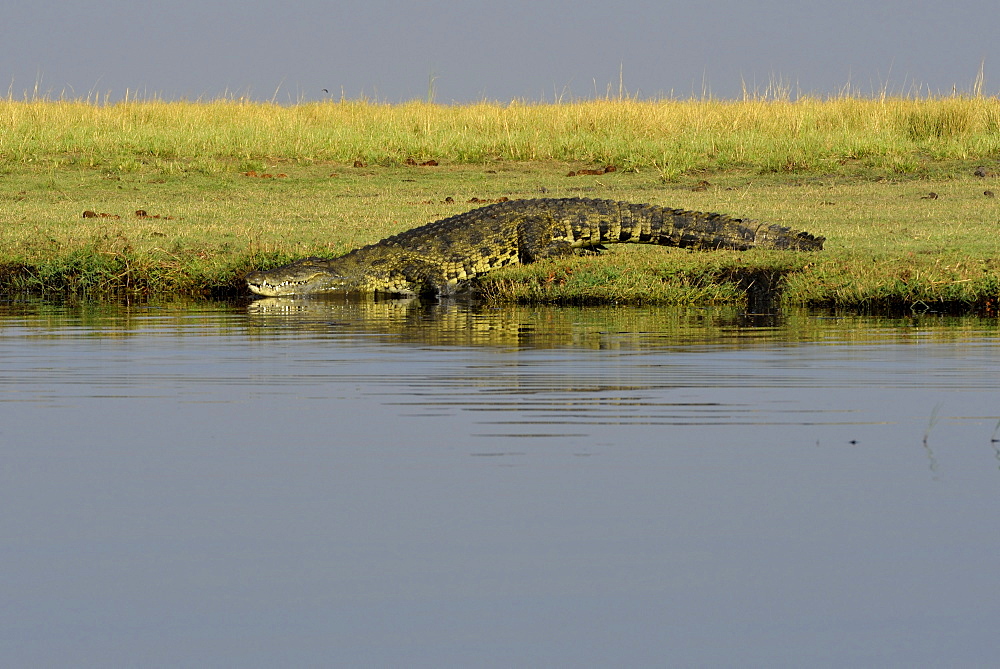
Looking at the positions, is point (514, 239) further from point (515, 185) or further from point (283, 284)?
point (515, 185)

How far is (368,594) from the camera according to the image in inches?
145

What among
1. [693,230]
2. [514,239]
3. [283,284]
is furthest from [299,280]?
[693,230]

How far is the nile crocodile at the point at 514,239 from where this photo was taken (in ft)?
46.3

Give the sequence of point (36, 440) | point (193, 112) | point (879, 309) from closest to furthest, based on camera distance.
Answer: point (36, 440), point (879, 309), point (193, 112)

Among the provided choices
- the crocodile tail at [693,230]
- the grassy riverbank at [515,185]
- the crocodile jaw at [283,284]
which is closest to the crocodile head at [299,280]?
the crocodile jaw at [283,284]

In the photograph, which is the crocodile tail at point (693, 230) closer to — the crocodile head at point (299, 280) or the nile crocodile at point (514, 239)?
the nile crocodile at point (514, 239)

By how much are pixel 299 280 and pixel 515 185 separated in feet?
36.2

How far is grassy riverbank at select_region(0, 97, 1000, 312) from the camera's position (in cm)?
1255

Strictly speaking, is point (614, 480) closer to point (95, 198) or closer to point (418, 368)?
point (418, 368)

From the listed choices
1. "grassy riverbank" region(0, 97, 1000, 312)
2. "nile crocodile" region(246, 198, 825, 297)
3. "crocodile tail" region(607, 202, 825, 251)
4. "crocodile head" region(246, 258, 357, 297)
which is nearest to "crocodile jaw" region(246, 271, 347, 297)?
"crocodile head" region(246, 258, 357, 297)

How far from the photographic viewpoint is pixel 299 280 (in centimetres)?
1329

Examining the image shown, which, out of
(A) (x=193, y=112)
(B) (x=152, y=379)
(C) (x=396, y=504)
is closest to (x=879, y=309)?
(B) (x=152, y=379)

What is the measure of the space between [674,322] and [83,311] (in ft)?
16.5

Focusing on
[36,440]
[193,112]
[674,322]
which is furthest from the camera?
[193,112]
